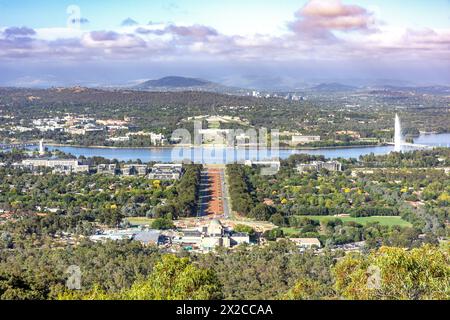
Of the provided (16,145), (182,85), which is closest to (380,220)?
(16,145)

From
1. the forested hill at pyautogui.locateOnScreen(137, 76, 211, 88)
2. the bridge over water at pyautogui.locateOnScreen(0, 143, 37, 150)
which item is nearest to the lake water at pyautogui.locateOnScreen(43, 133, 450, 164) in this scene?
the bridge over water at pyautogui.locateOnScreen(0, 143, 37, 150)

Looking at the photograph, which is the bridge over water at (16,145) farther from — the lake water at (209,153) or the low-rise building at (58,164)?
the low-rise building at (58,164)

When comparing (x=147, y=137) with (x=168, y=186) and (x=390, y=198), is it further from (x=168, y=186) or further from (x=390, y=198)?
(x=390, y=198)

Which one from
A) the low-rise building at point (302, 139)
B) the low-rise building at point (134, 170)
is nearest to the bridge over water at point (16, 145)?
the low-rise building at point (134, 170)

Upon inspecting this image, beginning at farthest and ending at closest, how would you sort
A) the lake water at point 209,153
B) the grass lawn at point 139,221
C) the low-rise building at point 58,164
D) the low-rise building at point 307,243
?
the lake water at point 209,153, the low-rise building at point 58,164, the grass lawn at point 139,221, the low-rise building at point 307,243

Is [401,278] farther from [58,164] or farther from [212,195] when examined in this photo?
[58,164]

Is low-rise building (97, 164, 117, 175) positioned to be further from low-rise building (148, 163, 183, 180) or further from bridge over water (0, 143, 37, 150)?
bridge over water (0, 143, 37, 150)

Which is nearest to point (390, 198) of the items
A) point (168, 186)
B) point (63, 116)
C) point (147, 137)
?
point (168, 186)
